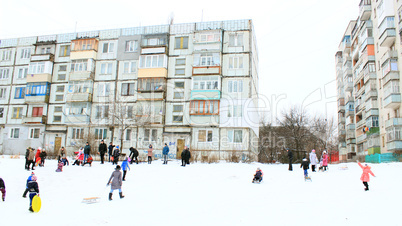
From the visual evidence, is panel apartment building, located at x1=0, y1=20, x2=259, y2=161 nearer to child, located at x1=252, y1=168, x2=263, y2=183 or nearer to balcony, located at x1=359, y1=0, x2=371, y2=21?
child, located at x1=252, y1=168, x2=263, y2=183

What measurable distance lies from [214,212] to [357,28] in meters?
49.7

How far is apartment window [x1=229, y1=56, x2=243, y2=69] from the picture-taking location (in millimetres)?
39719

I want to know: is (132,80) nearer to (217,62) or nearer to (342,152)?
(217,62)

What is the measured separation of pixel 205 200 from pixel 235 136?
77.8 ft

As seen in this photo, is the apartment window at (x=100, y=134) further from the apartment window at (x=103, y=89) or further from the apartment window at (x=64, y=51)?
the apartment window at (x=64, y=51)

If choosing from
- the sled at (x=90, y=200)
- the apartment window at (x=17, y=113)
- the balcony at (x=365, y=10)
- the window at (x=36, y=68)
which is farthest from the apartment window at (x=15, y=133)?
the balcony at (x=365, y=10)

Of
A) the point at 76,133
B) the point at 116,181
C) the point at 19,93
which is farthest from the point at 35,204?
the point at 19,93

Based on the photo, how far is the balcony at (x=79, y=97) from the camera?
42.6 m

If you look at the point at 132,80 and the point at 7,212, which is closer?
the point at 7,212

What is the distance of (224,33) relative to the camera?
4084 cm

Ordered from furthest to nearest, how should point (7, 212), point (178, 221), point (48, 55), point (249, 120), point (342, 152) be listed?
point (342, 152) < point (48, 55) < point (249, 120) < point (7, 212) < point (178, 221)

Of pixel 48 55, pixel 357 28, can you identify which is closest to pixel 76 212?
pixel 48 55

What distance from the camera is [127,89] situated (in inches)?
1662

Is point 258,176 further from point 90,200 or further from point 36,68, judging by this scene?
point 36,68
